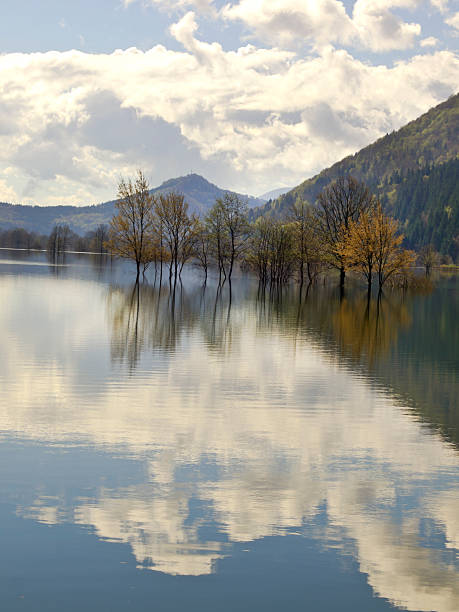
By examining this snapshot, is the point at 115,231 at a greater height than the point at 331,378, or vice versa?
the point at 115,231

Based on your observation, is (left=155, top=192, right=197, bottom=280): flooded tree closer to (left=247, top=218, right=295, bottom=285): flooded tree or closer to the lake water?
(left=247, top=218, right=295, bottom=285): flooded tree

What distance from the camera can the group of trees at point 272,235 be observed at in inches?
3036

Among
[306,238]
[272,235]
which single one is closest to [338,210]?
[306,238]

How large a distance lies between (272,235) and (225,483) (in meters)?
88.7

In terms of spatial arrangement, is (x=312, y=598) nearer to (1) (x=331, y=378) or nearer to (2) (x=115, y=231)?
(1) (x=331, y=378)

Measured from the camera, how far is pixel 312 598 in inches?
283

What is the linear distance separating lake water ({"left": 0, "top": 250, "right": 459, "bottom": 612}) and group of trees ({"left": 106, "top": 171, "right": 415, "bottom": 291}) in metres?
55.5

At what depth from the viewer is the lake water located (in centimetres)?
743

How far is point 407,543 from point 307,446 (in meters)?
4.40

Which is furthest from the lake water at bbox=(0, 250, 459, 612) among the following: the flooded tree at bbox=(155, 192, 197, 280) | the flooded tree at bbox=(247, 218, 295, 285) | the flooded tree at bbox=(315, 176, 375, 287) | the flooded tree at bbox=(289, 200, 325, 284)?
the flooded tree at bbox=(247, 218, 295, 285)

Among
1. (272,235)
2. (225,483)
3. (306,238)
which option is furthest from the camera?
(272,235)

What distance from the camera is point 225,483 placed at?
34.3 ft

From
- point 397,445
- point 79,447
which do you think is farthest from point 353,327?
point 79,447

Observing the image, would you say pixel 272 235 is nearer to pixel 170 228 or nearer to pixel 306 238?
pixel 306 238
